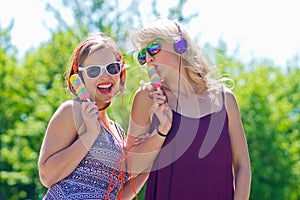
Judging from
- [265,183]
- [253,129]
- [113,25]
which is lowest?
[265,183]

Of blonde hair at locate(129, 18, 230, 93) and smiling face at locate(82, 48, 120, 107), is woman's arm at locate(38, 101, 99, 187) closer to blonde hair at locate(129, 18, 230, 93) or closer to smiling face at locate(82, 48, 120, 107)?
smiling face at locate(82, 48, 120, 107)

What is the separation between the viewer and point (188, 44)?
10.6 ft

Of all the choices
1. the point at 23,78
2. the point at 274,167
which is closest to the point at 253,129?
the point at 274,167

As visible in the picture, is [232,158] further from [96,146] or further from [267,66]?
[267,66]

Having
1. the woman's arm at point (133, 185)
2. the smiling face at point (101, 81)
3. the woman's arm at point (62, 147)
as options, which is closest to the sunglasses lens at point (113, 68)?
the smiling face at point (101, 81)

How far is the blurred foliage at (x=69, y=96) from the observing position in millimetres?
11289

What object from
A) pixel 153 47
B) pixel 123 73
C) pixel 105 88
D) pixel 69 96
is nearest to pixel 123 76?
pixel 123 73

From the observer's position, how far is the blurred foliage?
11289 mm

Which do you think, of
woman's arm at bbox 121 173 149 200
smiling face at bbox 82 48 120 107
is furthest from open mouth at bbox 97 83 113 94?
woman's arm at bbox 121 173 149 200

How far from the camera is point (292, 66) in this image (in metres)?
14.8

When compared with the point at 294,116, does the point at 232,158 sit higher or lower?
higher

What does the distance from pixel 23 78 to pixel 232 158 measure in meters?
11.4

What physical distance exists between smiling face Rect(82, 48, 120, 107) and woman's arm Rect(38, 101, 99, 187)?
13cm

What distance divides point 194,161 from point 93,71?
60 cm
